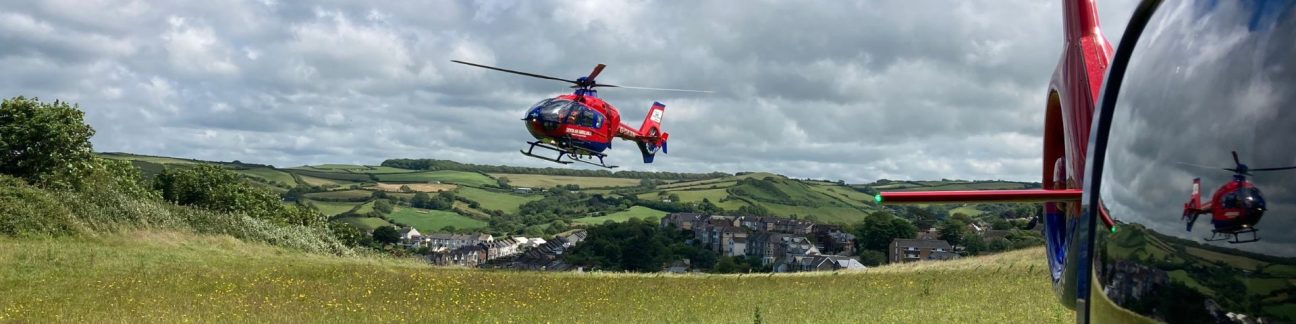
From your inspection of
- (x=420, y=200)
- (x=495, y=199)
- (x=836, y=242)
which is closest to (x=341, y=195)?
(x=420, y=200)

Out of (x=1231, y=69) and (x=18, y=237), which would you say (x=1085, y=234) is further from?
(x=18, y=237)

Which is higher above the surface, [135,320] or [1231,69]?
[1231,69]

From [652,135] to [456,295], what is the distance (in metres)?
24.4

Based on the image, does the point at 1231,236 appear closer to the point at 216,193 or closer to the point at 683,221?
the point at 216,193

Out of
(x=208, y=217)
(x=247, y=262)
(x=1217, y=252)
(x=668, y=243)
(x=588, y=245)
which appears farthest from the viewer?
(x=668, y=243)

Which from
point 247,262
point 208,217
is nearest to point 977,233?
point 208,217

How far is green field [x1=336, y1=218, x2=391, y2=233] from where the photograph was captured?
108m

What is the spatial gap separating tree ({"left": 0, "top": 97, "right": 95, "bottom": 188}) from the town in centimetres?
2380

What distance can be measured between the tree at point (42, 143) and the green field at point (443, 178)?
378 ft

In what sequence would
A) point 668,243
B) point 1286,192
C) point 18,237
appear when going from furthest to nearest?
point 668,243, point 18,237, point 1286,192

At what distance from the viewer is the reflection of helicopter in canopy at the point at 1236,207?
1.38 meters

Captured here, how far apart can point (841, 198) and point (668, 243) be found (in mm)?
80370

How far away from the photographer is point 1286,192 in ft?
4.35

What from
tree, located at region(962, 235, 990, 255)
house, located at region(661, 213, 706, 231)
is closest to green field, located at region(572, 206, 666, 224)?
house, located at region(661, 213, 706, 231)
